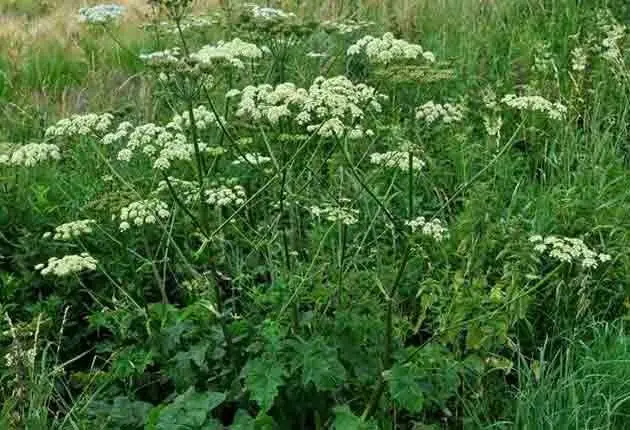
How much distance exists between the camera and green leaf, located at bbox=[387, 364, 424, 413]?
9.55 ft

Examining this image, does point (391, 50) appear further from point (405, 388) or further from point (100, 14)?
point (100, 14)

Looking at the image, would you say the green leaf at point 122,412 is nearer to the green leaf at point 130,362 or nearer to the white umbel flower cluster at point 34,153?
the green leaf at point 130,362

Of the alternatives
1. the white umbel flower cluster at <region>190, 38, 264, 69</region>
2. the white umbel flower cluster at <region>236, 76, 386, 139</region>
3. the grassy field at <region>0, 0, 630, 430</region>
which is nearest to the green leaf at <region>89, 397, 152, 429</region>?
the grassy field at <region>0, 0, 630, 430</region>

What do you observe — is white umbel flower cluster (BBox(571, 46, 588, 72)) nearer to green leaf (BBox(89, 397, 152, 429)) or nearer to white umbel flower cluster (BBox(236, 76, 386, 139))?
white umbel flower cluster (BBox(236, 76, 386, 139))

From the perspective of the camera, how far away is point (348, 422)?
2836 mm

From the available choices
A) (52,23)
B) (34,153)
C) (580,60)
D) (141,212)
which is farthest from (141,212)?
(52,23)

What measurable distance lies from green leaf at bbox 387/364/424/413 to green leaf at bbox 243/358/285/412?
36 cm

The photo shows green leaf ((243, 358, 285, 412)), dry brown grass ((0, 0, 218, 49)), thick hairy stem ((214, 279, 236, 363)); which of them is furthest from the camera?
dry brown grass ((0, 0, 218, 49))

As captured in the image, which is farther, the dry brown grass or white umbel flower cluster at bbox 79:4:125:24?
the dry brown grass

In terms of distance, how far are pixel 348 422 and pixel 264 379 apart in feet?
0.97

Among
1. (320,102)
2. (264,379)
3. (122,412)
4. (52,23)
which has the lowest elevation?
(122,412)

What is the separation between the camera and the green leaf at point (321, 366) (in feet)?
9.46

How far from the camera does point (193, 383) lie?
125 inches

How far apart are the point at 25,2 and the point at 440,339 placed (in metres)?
6.74
